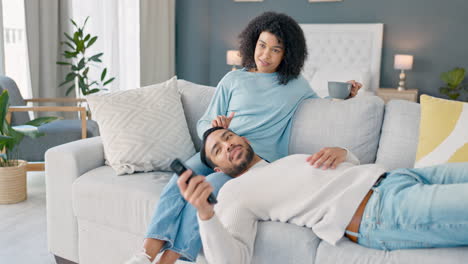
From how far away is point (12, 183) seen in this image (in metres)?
2.82

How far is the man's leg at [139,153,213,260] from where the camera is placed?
147 centimetres

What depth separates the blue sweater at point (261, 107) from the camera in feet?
6.56

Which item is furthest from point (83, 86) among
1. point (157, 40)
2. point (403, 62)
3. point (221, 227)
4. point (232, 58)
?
point (403, 62)

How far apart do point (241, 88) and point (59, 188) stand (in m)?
0.99

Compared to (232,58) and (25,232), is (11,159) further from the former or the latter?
(232,58)

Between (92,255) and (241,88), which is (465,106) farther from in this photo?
(92,255)

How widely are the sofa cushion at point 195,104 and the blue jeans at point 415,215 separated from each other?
1.16 metres

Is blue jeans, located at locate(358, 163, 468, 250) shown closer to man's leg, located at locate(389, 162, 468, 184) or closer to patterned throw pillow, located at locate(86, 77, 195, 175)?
man's leg, located at locate(389, 162, 468, 184)

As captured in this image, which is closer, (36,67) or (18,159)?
(18,159)

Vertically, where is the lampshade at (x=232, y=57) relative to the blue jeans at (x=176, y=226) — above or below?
above

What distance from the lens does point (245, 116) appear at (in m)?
2.05

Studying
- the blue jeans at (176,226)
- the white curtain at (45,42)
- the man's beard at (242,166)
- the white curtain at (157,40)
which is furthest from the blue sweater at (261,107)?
the white curtain at (157,40)

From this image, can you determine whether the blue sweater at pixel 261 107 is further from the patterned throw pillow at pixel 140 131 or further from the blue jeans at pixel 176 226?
the blue jeans at pixel 176 226

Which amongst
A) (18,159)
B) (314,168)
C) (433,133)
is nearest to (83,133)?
(18,159)
